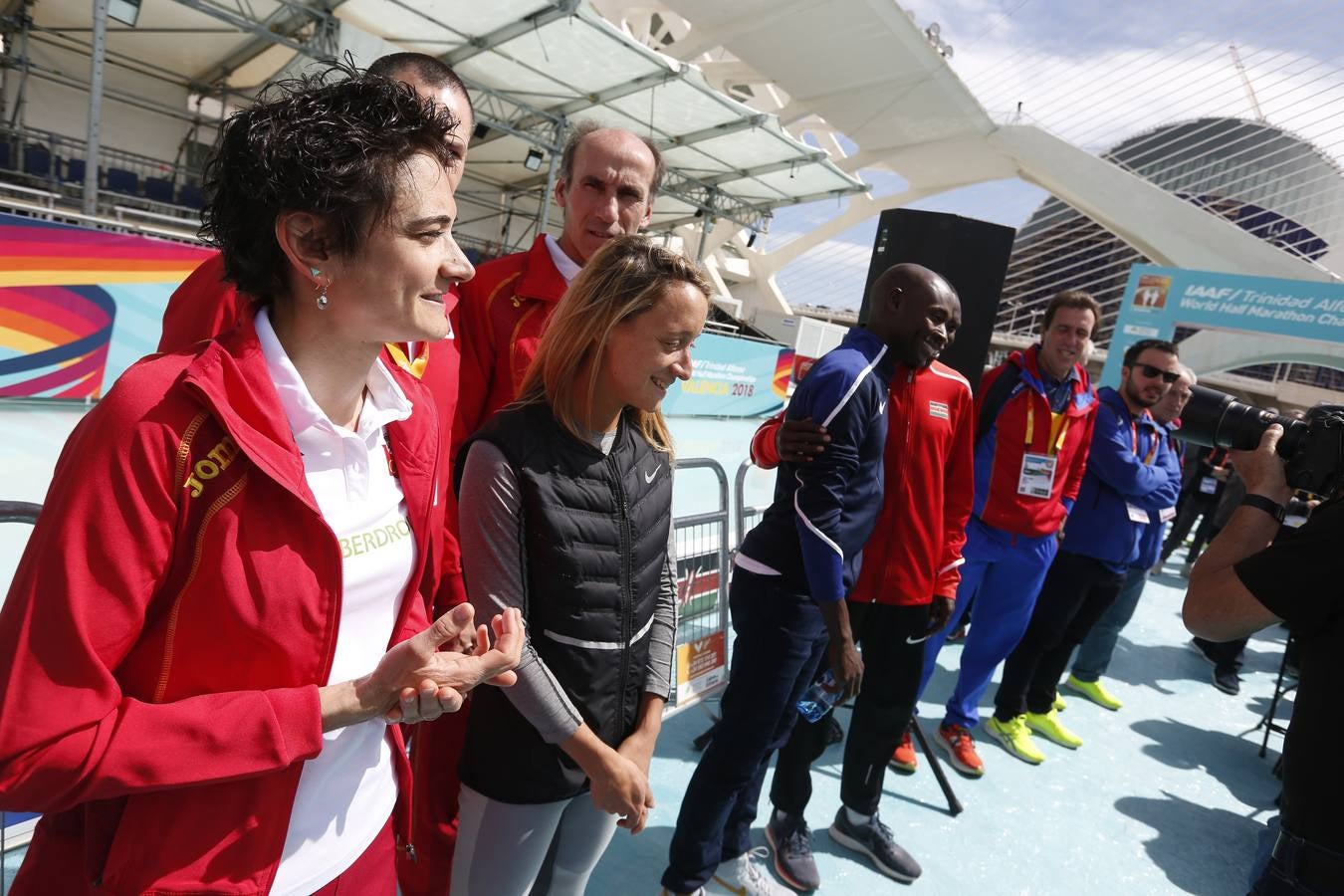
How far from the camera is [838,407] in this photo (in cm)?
214

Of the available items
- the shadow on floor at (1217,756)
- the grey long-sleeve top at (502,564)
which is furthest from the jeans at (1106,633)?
the grey long-sleeve top at (502,564)

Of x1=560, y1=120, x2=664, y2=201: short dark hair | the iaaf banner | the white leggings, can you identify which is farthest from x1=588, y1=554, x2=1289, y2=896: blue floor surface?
the iaaf banner

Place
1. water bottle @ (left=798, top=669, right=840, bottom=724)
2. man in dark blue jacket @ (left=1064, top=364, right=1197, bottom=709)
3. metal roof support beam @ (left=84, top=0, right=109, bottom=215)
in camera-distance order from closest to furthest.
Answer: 1. water bottle @ (left=798, top=669, right=840, bottom=724)
2. man in dark blue jacket @ (left=1064, top=364, right=1197, bottom=709)
3. metal roof support beam @ (left=84, top=0, right=109, bottom=215)

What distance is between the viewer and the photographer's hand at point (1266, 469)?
1647mm

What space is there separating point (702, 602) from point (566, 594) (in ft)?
5.44

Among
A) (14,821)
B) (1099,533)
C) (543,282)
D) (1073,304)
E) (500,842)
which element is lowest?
(14,821)

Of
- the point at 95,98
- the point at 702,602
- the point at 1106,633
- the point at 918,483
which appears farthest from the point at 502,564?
the point at 95,98

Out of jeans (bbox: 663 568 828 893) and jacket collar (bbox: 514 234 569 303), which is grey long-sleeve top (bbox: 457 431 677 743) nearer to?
jacket collar (bbox: 514 234 569 303)

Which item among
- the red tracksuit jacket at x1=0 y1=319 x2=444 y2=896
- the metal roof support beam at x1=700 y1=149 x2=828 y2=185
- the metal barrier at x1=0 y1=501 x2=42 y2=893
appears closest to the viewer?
the red tracksuit jacket at x1=0 y1=319 x2=444 y2=896

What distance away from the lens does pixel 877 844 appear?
8.82ft

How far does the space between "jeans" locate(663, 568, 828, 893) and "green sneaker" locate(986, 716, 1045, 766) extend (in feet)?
7.37

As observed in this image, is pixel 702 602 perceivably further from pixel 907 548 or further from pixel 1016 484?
pixel 1016 484

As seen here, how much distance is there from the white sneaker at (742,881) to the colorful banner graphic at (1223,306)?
10318 mm

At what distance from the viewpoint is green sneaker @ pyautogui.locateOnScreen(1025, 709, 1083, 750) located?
13.0 feet
